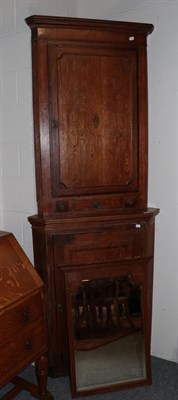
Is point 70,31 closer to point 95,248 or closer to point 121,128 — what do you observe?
point 121,128

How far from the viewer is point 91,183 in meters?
2.02

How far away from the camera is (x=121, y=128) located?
2.03 m

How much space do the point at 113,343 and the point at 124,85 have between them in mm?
1511

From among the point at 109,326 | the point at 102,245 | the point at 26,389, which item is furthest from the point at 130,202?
the point at 26,389

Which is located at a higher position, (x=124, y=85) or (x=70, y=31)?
(x=70, y=31)

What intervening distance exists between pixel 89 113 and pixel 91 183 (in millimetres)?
397

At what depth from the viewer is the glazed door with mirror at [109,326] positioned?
6.55ft

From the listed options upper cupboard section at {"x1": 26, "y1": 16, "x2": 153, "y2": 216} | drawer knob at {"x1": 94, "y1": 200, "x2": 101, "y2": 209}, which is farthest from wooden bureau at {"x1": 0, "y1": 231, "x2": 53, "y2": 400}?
drawer knob at {"x1": 94, "y1": 200, "x2": 101, "y2": 209}

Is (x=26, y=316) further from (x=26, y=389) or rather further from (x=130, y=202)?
(x=130, y=202)

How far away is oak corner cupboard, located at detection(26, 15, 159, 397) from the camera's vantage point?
1903mm

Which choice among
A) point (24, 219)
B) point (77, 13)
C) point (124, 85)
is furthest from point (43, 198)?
point (77, 13)

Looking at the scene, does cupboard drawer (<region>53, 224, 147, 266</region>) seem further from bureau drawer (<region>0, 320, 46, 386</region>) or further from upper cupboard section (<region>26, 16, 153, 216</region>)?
bureau drawer (<region>0, 320, 46, 386</region>)

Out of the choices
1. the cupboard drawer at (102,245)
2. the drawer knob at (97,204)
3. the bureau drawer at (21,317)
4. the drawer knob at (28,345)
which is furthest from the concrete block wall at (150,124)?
the drawer knob at (28,345)

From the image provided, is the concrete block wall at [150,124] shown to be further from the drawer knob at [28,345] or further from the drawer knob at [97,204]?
the drawer knob at [28,345]
